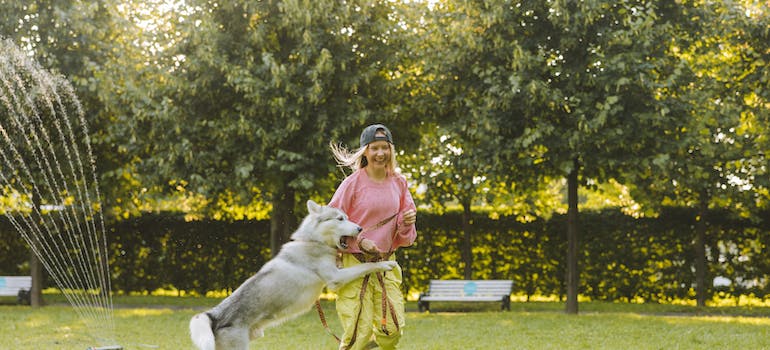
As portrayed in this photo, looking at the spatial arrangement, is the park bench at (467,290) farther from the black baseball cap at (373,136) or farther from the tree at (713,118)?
the black baseball cap at (373,136)

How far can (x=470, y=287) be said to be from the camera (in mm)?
18531

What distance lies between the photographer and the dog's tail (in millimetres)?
6453

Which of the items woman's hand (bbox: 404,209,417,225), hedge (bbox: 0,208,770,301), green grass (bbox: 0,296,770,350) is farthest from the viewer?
hedge (bbox: 0,208,770,301)

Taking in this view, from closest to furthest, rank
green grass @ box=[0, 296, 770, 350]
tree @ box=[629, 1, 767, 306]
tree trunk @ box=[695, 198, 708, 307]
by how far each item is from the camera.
Answer: 1. green grass @ box=[0, 296, 770, 350]
2. tree @ box=[629, 1, 767, 306]
3. tree trunk @ box=[695, 198, 708, 307]

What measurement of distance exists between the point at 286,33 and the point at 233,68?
5.48 feet

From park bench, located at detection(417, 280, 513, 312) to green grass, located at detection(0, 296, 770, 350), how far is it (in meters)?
0.36

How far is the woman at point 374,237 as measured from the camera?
22.1 feet

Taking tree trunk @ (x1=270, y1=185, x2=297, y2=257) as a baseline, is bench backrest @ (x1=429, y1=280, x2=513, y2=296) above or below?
below

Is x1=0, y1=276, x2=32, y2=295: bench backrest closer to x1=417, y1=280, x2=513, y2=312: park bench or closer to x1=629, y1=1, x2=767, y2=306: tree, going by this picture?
x1=417, y1=280, x2=513, y2=312: park bench

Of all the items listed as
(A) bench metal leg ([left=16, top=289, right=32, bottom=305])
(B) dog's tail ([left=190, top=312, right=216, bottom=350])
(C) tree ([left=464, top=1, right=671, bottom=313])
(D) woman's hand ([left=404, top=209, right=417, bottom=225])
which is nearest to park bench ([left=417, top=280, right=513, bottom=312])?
(C) tree ([left=464, top=1, right=671, bottom=313])

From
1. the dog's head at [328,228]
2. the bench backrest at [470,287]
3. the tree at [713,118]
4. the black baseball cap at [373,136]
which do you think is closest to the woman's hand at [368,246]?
the dog's head at [328,228]

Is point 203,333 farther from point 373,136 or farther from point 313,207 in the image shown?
point 373,136

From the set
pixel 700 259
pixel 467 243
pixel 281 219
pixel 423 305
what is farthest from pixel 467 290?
pixel 700 259

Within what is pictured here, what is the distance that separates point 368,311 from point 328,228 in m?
0.74
